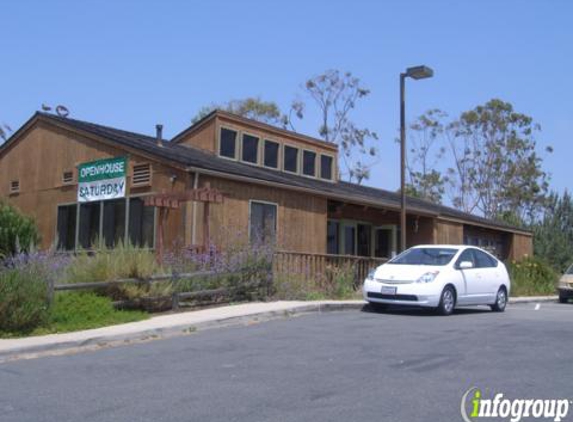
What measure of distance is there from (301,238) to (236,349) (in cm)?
1128

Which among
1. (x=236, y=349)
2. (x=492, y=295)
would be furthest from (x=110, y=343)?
(x=492, y=295)

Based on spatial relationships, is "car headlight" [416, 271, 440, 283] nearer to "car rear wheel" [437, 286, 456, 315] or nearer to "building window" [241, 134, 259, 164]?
"car rear wheel" [437, 286, 456, 315]

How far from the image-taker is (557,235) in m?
43.0

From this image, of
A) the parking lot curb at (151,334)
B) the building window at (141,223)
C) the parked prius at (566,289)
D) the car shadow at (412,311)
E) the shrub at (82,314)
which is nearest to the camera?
the parking lot curb at (151,334)

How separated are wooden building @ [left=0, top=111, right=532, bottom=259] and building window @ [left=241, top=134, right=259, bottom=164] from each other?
4cm

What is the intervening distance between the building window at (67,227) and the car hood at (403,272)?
999 cm

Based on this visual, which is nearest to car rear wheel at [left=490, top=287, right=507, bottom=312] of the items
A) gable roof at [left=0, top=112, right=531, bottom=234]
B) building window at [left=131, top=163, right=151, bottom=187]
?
gable roof at [left=0, top=112, right=531, bottom=234]

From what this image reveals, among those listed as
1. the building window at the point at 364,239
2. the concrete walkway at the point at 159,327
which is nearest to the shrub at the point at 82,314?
the concrete walkway at the point at 159,327

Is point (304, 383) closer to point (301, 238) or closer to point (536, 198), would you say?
point (301, 238)

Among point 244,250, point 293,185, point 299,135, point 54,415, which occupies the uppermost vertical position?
point 299,135

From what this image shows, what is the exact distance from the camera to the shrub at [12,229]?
65.4 ft

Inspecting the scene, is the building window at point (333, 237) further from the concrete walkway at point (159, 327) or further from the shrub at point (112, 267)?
the shrub at point (112, 267)

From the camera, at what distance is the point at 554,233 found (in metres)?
43.1

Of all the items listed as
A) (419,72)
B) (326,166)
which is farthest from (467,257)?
(326,166)
